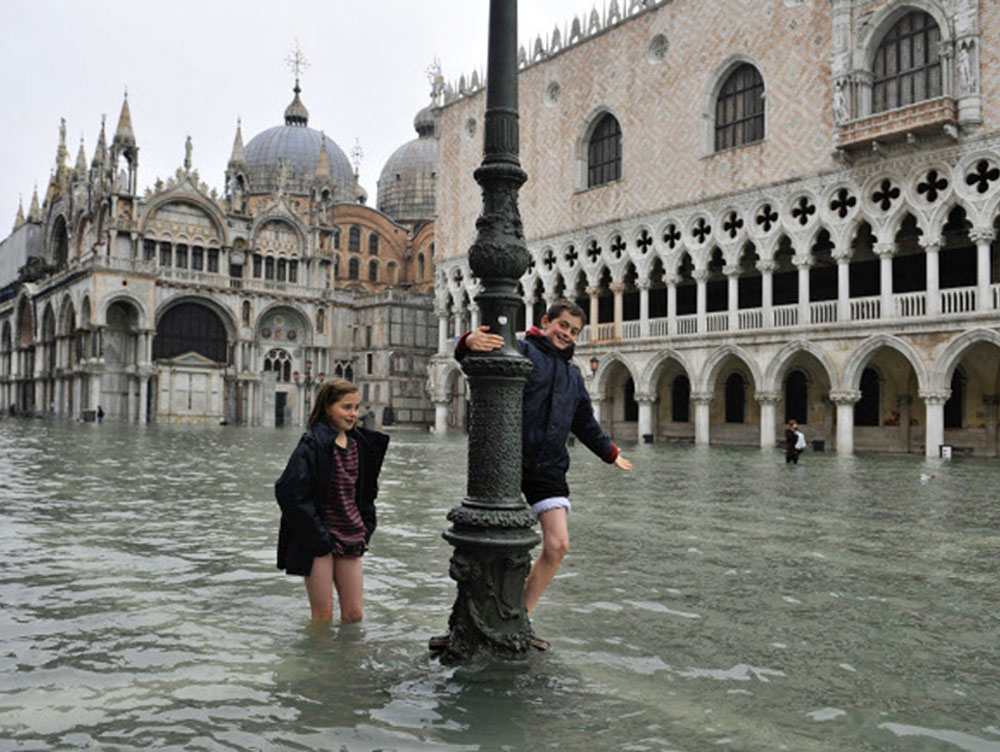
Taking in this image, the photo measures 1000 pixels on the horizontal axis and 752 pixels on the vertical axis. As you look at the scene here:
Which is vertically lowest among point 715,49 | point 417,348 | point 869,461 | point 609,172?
point 869,461

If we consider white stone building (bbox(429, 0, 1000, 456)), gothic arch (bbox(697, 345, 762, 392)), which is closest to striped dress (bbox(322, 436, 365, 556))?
white stone building (bbox(429, 0, 1000, 456))

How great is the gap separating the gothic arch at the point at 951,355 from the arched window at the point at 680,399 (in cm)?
1150

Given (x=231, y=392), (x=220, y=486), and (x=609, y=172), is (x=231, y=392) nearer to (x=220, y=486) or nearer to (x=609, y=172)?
(x=609, y=172)

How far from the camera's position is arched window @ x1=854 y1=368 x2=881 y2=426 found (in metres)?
29.8

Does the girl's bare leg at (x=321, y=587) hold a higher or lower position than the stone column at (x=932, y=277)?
lower

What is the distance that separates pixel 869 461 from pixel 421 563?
1874cm

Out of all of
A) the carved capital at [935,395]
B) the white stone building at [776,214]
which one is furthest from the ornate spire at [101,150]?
the carved capital at [935,395]

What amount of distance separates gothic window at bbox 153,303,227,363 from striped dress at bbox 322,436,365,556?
48.6m

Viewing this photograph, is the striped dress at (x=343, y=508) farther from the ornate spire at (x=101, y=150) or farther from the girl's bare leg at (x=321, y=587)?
the ornate spire at (x=101, y=150)

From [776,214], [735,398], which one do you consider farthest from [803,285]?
[735,398]

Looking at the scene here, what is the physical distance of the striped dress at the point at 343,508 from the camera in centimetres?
469

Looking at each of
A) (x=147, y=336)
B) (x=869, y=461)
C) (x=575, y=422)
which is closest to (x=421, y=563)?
(x=575, y=422)

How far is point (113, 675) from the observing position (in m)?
4.02

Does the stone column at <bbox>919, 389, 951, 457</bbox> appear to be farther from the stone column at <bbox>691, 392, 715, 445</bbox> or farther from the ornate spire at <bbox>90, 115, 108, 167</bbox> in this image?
the ornate spire at <bbox>90, 115, 108, 167</bbox>
